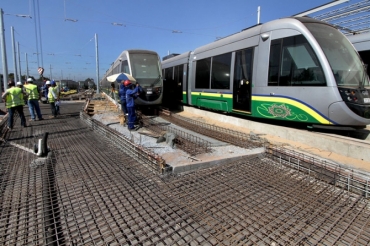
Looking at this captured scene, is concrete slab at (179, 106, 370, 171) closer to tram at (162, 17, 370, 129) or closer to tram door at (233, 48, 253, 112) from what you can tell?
tram at (162, 17, 370, 129)

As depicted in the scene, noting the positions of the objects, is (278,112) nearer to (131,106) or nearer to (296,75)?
(296,75)

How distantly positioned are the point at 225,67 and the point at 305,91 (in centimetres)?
360

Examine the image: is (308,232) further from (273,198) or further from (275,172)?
(275,172)

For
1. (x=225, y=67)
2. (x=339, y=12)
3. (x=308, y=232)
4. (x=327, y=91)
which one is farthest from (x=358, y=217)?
(x=339, y=12)

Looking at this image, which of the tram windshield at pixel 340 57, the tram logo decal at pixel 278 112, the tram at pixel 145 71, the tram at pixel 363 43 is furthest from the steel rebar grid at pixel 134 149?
the tram at pixel 363 43

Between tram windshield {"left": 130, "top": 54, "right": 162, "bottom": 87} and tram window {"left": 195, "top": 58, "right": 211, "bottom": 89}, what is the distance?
6.25ft

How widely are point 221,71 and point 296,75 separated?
3442mm

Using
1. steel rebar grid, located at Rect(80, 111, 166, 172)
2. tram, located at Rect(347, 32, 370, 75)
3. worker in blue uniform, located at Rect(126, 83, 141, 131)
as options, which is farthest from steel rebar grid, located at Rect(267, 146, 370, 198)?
tram, located at Rect(347, 32, 370, 75)

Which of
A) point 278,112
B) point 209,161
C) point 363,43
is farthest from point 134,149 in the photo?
point 363,43

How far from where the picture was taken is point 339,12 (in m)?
11.5

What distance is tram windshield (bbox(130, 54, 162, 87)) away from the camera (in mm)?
10797

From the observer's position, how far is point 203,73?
34.3 feet

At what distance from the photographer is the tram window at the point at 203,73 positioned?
10.1 metres

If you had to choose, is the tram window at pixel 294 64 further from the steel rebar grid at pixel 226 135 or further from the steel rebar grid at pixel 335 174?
the steel rebar grid at pixel 335 174
